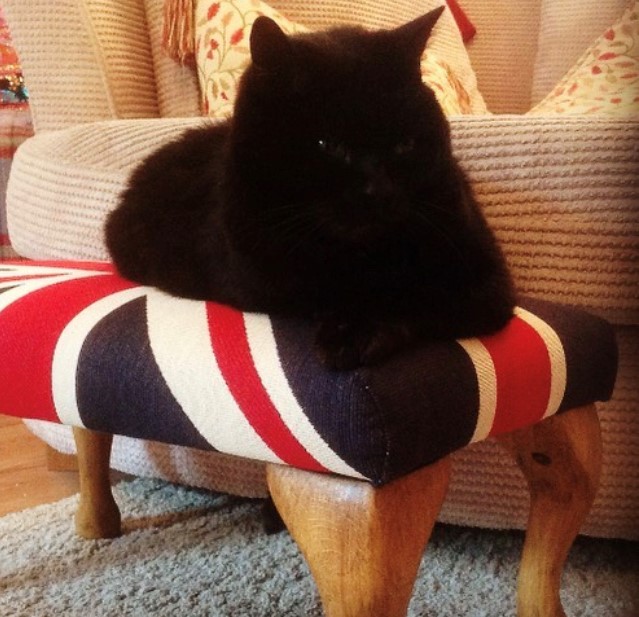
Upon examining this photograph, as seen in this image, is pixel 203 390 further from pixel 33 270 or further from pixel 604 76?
pixel 604 76

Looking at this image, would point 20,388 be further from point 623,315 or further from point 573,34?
point 573,34

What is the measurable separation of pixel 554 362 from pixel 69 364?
1.13 feet

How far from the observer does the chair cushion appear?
418 millimetres

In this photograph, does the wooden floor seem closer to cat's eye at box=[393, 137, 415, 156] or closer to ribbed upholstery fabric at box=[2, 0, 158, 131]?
ribbed upholstery fabric at box=[2, 0, 158, 131]

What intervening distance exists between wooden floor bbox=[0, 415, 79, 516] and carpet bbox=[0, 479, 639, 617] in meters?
0.08

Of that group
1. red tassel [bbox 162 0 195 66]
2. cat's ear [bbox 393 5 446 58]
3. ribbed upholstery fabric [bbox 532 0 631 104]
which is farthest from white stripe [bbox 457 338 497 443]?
ribbed upholstery fabric [bbox 532 0 631 104]

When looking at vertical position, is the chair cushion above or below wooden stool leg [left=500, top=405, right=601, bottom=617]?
above

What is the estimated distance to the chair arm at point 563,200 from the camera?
68 centimetres

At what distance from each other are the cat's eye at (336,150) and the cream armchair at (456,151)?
10.5 inches

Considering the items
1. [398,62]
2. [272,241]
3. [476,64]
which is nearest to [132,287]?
[272,241]

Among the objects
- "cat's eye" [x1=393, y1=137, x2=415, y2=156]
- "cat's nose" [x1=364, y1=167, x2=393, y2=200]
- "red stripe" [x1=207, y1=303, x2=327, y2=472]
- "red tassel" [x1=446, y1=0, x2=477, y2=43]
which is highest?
"cat's eye" [x1=393, y1=137, x2=415, y2=156]

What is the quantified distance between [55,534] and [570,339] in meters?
0.74

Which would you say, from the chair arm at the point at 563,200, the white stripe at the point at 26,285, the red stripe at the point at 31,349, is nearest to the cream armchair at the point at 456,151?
the chair arm at the point at 563,200

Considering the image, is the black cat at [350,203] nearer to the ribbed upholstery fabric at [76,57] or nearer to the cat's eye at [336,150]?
the cat's eye at [336,150]
